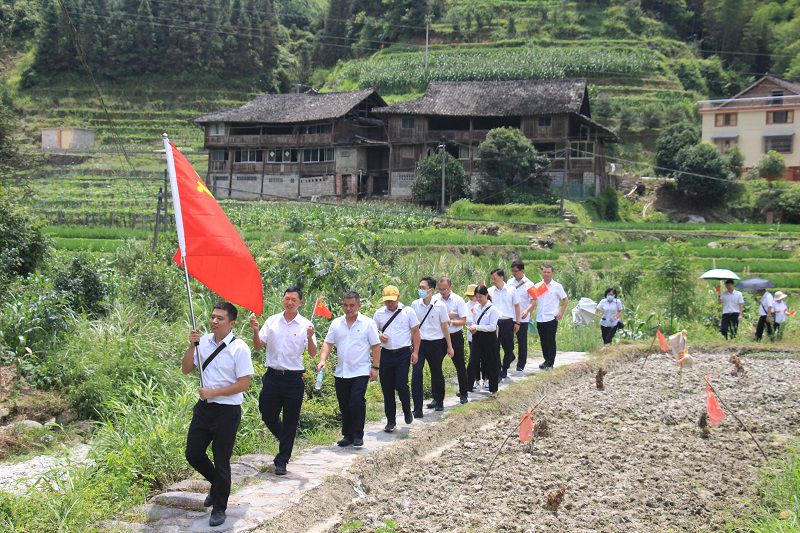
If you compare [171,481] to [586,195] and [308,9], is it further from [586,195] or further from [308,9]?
[308,9]

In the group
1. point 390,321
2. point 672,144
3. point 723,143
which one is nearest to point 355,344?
point 390,321

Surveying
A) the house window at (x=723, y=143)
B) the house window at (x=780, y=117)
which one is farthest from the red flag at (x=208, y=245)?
the house window at (x=780, y=117)

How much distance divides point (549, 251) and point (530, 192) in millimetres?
11335

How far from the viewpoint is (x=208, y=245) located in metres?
7.68

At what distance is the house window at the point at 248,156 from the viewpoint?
53.4 meters

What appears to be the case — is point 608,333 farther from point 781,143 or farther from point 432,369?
point 781,143

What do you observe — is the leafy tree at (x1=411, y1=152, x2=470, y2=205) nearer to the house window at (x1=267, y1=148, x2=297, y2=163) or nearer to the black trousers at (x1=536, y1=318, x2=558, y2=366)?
the house window at (x1=267, y1=148, x2=297, y2=163)

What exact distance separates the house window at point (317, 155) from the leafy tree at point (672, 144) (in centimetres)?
1884

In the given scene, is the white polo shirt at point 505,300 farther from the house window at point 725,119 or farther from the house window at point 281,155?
the house window at point 725,119

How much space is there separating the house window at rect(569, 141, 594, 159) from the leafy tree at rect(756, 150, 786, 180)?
1166 centimetres

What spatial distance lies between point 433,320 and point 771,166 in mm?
47850

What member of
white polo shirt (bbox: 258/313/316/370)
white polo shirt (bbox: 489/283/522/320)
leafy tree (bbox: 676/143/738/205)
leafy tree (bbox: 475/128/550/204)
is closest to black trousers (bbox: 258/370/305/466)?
white polo shirt (bbox: 258/313/316/370)

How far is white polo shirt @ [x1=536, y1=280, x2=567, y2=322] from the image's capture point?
14.8m

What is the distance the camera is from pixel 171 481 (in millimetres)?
8289
